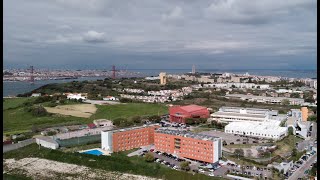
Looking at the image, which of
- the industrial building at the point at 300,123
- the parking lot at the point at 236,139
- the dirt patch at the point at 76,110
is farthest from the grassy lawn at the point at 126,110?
the industrial building at the point at 300,123

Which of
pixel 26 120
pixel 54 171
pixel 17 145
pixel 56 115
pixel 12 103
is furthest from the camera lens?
pixel 12 103

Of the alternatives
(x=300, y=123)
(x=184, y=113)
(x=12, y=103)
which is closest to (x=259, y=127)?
(x=300, y=123)

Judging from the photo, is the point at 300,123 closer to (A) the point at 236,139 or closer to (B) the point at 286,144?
(B) the point at 286,144

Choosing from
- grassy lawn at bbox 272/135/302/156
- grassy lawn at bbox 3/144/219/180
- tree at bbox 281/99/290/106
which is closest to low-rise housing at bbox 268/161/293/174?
grassy lawn at bbox 272/135/302/156

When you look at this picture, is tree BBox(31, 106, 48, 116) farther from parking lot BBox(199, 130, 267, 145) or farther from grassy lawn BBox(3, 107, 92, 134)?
parking lot BBox(199, 130, 267, 145)

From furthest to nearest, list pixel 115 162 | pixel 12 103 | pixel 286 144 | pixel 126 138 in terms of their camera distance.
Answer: pixel 12 103
pixel 286 144
pixel 126 138
pixel 115 162

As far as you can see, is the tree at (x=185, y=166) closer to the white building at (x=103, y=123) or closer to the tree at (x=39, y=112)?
the white building at (x=103, y=123)
